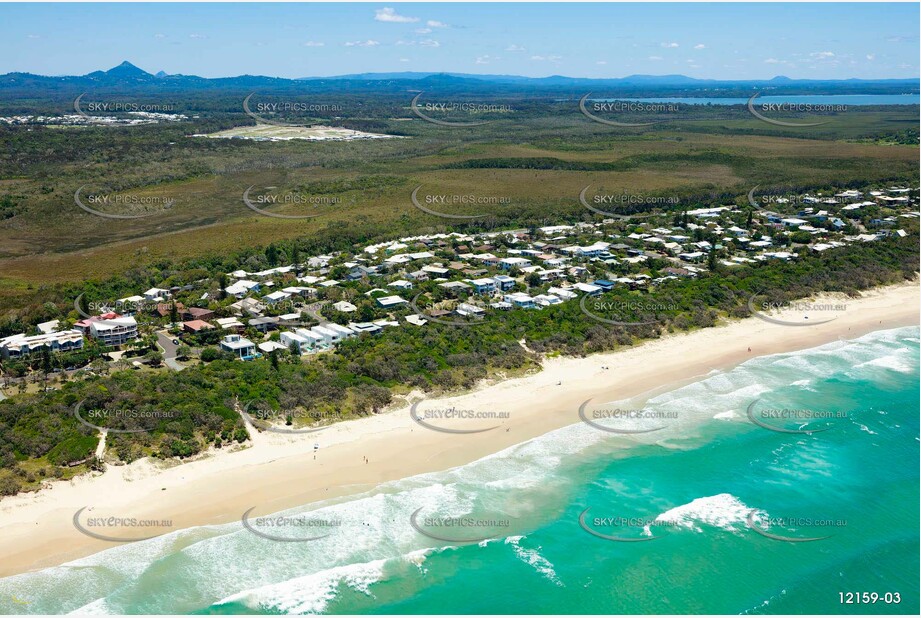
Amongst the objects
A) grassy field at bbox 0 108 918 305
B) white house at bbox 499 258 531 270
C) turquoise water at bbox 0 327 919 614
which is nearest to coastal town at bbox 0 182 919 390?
white house at bbox 499 258 531 270

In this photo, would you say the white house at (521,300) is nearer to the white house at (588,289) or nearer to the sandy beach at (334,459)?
the white house at (588,289)

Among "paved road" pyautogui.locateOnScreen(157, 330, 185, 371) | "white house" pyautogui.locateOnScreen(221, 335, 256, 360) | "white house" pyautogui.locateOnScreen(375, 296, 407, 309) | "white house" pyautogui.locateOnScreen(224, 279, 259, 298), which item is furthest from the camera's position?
"white house" pyautogui.locateOnScreen(224, 279, 259, 298)

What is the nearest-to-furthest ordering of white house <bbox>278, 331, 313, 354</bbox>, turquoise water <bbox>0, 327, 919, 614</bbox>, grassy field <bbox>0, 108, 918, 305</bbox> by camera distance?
turquoise water <bbox>0, 327, 919, 614</bbox>, white house <bbox>278, 331, 313, 354</bbox>, grassy field <bbox>0, 108, 918, 305</bbox>

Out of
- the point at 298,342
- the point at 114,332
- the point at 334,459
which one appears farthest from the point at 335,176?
the point at 334,459

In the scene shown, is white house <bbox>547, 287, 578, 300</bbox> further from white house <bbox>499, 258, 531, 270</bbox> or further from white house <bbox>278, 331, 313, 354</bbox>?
white house <bbox>278, 331, 313, 354</bbox>

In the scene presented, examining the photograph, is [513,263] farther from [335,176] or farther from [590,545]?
[335,176]

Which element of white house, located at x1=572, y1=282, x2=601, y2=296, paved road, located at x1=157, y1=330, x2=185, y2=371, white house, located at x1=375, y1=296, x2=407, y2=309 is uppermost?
white house, located at x1=572, y1=282, x2=601, y2=296
